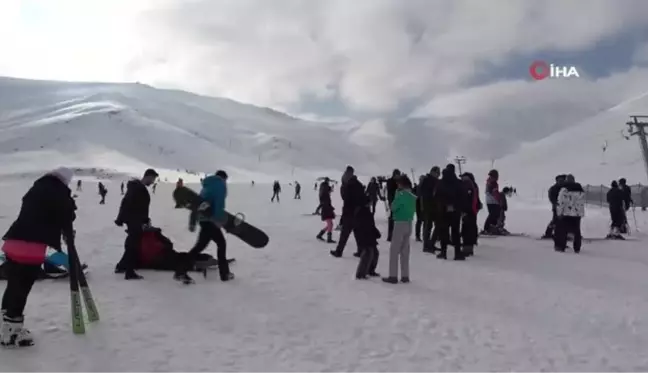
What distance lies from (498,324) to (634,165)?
145 metres

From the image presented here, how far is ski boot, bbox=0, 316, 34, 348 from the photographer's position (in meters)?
5.82

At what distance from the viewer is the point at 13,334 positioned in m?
5.84

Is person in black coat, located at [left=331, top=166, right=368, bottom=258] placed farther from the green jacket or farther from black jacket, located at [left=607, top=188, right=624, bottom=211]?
black jacket, located at [left=607, top=188, right=624, bottom=211]

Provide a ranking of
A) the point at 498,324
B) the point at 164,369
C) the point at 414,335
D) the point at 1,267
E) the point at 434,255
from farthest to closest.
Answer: the point at 434,255 → the point at 1,267 → the point at 498,324 → the point at 414,335 → the point at 164,369

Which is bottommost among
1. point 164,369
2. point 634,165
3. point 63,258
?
point 164,369

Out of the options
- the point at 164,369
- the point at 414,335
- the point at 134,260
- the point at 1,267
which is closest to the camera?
the point at 164,369

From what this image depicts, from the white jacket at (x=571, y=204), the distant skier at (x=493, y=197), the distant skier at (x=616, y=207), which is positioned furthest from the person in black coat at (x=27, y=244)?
the distant skier at (x=616, y=207)

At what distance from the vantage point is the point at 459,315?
25.2 ft

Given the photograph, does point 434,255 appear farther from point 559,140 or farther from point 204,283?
point 559,140

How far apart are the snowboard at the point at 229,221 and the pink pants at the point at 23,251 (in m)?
3.35

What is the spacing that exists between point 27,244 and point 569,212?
1185cm

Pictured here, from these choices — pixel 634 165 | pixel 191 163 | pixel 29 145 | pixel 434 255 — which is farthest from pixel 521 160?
pixel 434 255

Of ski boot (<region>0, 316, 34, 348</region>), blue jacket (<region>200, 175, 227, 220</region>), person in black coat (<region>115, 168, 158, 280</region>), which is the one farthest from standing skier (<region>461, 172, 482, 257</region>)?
ski boot (<region>0, 316, 34, 348</region>)

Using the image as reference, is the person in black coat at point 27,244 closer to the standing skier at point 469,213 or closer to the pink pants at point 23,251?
the pink pants at point 23,251
